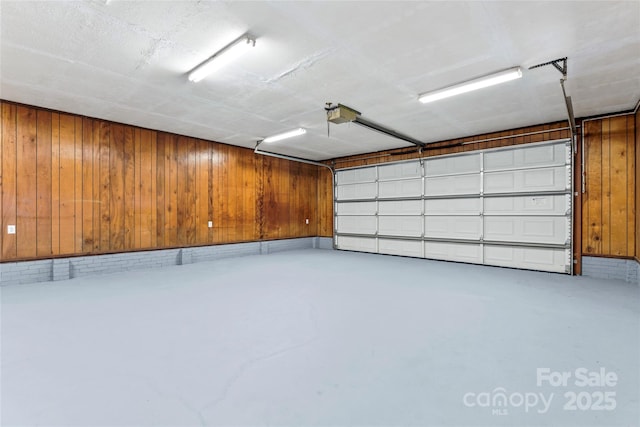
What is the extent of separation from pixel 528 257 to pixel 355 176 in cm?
481

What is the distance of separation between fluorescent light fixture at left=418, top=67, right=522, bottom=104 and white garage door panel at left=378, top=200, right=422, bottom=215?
3557 millimetres

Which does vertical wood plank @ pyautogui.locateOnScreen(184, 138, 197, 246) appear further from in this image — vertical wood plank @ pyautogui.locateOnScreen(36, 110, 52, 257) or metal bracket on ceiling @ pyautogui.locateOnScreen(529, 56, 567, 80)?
metal bracket on ceiling @ pyautogui.locateOnScreen(529, 56, 567, 80)

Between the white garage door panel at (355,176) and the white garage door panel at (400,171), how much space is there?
0.87 feet

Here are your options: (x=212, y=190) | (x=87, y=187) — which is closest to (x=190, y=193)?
(x=212, y=190)

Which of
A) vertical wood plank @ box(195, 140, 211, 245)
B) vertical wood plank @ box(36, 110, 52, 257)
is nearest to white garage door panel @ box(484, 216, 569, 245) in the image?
vertical wood plank @ box(195, 140, 211, 245)

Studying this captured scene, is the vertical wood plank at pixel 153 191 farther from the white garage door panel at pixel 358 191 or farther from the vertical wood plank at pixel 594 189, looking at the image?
the vertical wood plank at pixel 594 189

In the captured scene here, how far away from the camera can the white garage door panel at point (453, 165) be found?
265 inches

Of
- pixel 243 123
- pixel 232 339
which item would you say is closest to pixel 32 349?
pixel 232 339

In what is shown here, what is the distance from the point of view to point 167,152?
6523mm

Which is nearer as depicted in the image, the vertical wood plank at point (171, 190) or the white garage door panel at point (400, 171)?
the vertical wood plank at point (171, 190)

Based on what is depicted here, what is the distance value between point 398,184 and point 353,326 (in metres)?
5.75

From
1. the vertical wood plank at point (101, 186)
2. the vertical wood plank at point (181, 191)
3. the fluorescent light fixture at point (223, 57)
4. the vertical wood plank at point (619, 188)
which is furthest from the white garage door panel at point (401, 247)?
the vertical wood plank at point (101, 186)

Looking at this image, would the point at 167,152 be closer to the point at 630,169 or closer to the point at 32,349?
the point at 32,349

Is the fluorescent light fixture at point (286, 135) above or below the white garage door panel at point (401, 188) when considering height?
above
